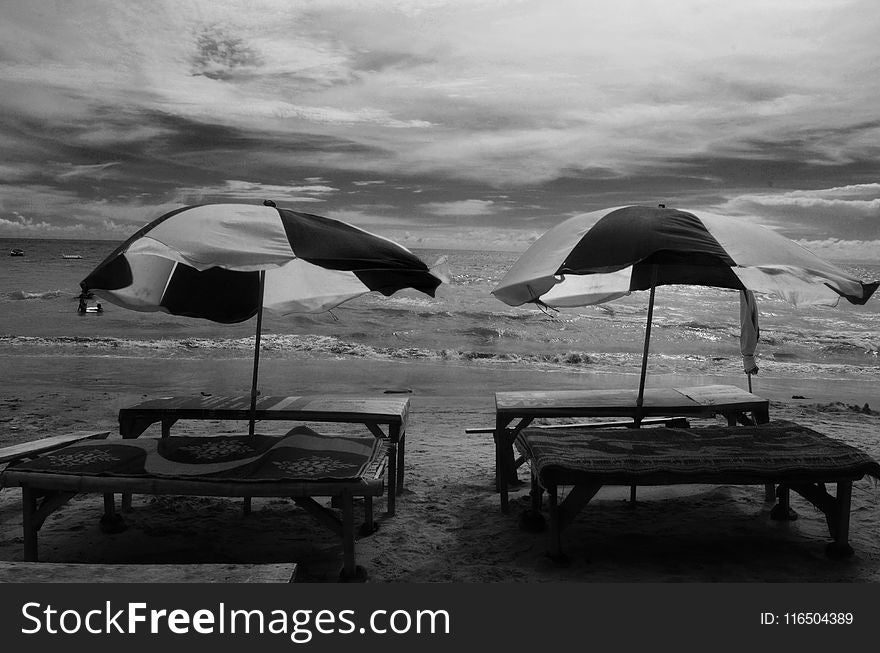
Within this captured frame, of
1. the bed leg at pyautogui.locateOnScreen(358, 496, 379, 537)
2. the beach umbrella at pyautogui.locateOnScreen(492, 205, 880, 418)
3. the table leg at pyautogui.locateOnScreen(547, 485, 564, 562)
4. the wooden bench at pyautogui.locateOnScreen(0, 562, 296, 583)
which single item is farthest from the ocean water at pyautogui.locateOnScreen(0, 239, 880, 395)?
the wooden bench at pyautogui.locateOnScreen(0, 562, 296, 583)

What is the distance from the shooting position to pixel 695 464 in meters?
4.00

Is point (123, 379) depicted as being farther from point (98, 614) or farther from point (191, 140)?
point (191, 140)

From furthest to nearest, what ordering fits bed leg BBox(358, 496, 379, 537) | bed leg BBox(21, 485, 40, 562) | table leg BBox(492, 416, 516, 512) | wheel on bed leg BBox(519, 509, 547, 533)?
table leg BBox(492, 416, 516, 512) < wheel on bed leg BBox(519, 509, 547, 533) < bed leg BBox(358, 496, 379, 537) < bed leg BBox(21, 485, 40, 562)

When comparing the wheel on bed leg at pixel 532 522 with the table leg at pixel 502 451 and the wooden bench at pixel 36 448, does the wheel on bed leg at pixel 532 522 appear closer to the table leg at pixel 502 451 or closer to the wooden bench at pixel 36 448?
the table leg at pixel 502 451

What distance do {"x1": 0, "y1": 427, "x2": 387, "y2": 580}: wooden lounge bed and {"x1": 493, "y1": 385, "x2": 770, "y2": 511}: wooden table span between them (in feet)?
4.38

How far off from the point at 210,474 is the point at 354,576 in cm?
98

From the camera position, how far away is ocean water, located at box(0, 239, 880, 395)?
16.6 metres

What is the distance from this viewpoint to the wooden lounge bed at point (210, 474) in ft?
12.1

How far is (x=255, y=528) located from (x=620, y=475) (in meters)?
2.49

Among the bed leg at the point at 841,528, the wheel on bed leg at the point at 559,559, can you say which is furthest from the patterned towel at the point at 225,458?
the bed leg at the point at 841,528

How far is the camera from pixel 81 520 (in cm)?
484

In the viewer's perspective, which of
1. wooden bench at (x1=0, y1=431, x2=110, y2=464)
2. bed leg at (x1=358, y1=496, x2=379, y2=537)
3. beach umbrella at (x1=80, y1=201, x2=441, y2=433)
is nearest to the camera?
beach umbrella at (x1=80, y1=201, x2=441, y2=433)

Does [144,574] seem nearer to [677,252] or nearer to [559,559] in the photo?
[559,559]

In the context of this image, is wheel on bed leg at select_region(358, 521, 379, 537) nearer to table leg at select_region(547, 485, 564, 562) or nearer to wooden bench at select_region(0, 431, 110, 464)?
table leg at select_region(547, 485, 564, 562)
